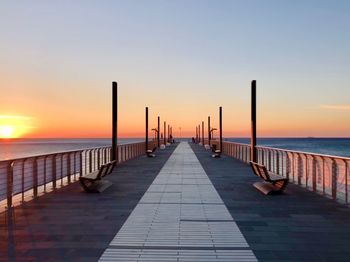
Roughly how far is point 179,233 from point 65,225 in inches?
71.0

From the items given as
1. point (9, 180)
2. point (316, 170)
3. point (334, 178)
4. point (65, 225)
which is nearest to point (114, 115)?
point (9, 180)

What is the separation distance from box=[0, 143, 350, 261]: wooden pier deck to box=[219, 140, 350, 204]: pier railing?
0.37 meters

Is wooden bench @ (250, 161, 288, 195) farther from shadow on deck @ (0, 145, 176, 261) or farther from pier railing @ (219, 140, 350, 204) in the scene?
shadow on deck @ (0, 145, 176, 261)

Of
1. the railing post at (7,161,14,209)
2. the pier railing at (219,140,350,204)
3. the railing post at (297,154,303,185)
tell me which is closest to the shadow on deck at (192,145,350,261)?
the pier railing at (219,140,350,204)

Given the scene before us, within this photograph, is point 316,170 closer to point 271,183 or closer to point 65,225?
point 271,183

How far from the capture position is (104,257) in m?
4.65

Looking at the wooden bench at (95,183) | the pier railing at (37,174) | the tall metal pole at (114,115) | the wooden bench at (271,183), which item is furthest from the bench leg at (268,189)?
the tall metal pole at (114,115)

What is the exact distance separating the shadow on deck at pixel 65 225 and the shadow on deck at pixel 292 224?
6.50 feet

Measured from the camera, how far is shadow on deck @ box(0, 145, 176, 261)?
15.8 ft

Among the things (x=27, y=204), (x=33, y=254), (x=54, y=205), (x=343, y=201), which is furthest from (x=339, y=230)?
(x=27, y=204)

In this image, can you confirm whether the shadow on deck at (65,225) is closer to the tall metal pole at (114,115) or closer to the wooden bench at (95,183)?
the wooden bench at (95,183)

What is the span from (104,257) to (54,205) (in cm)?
367

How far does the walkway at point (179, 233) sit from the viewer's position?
4723mm

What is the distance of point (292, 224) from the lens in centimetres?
631
